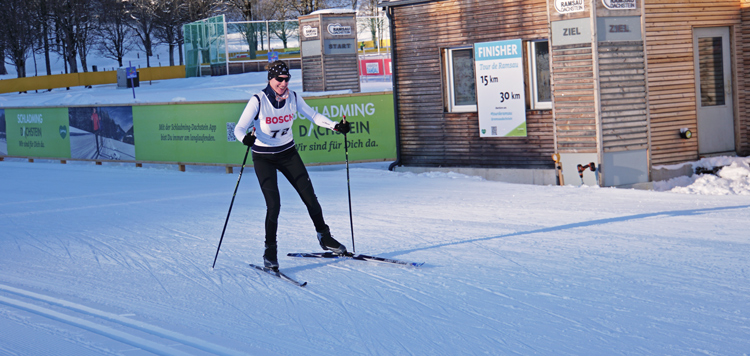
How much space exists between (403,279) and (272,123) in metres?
1.70

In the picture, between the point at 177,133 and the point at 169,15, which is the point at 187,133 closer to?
the point at 177,133

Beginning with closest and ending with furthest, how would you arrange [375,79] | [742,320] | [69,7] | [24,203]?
[742,320] < [24,203] < [375,79] < [69,7]

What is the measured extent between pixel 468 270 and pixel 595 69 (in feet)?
19.0

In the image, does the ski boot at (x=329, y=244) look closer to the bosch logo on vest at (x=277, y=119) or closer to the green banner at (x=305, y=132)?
the bosch logo on vest at (x=277, y=119)

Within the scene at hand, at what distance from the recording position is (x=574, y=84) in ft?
36.6

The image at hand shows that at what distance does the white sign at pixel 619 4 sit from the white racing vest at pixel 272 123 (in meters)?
6.13

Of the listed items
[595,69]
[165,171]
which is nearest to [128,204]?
[165,171]

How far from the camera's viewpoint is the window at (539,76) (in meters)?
12.1

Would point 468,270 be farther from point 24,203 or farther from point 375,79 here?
point 375,79

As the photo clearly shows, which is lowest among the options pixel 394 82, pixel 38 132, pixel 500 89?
pixel 38 132

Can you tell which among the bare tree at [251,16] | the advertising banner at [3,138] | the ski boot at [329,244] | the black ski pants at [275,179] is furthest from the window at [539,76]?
the bare tree at [251,16]

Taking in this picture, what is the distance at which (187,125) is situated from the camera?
15.9 meters

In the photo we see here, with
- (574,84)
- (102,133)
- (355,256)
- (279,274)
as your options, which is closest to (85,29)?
(102,133)

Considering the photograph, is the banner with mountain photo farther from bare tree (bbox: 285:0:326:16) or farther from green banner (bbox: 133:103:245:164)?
bare tree (bbox: 285:0:326:16)
